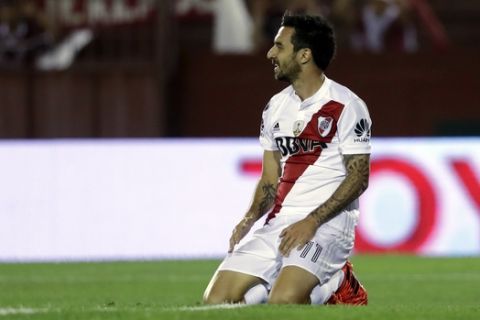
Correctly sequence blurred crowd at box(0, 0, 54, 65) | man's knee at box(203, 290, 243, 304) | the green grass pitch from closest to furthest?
the green grass pitch → man's knee at box(203, 290, 243, 304) → blurred crowd at box(0, 0, 54, 65)

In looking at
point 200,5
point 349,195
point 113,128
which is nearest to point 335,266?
point 349,195

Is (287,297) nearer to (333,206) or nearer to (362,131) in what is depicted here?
(333,206)

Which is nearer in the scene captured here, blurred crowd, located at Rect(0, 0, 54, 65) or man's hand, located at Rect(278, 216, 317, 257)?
man's hand, located at Rect(278, 216, 317, 257)

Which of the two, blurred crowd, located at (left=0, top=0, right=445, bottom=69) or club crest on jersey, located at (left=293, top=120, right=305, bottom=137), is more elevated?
club crest on jersey, located at (left=293, top=120, right=305, bottom=137)

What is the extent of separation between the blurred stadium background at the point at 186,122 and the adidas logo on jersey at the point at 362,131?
22.2 ft

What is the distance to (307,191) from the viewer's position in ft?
25.8

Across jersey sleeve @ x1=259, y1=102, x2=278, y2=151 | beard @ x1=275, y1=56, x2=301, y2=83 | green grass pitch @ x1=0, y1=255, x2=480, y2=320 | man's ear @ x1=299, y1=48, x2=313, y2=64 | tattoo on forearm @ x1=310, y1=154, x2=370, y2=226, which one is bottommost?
green grass pitch @ x1=0, y1=255, x2=480, y2=320

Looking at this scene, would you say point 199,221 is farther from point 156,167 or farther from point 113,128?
point 113,128

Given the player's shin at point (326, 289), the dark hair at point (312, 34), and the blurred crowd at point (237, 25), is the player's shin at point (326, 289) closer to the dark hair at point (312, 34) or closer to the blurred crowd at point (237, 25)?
the dark hair at point (312, 34)

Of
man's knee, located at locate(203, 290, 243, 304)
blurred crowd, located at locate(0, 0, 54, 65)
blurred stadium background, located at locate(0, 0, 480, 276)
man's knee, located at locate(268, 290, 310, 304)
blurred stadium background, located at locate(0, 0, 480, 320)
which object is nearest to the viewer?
man's knee, located at locate(268, 290, 310, 304)

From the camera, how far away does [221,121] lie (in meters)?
16.5

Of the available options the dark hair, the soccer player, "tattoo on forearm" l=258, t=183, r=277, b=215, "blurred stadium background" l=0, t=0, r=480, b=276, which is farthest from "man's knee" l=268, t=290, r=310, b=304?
"blurred stadium background" l=0, t=0, r=480, b=276

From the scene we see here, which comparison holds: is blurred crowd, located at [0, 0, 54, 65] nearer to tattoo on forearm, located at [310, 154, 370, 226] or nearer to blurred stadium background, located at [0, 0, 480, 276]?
blurred stadium background, located at [0, 0, 480, 276]

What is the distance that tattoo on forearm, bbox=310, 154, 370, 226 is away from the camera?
7621 millimetres
